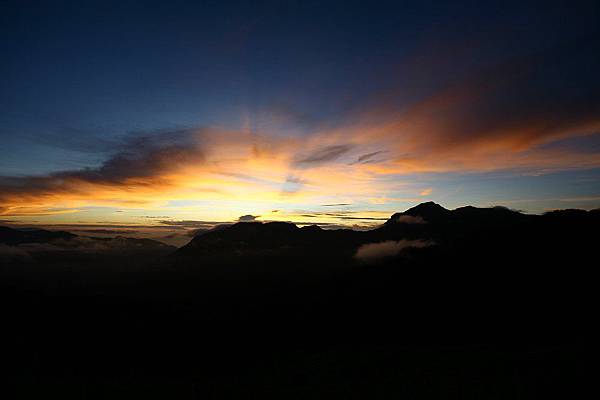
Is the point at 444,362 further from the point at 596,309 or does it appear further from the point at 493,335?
the point at 596,309

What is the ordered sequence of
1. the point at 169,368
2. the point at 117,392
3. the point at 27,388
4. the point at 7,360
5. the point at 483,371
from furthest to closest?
the point at 169,368
the point at 7,360
the point at 27,388
the point at 117,392
the point at 483,371

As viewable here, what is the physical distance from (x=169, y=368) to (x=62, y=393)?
10427 cm

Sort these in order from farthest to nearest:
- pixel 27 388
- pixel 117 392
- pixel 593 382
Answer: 1. pixel 27 388
2. pixel 117 392
3. pixel 593 382

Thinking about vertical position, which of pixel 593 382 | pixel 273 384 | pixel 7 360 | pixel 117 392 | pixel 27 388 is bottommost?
pixel 7 360

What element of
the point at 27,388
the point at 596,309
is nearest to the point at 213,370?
the point at 27,388

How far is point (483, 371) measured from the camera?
192 feet

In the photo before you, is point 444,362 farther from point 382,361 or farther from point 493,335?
point 493,335

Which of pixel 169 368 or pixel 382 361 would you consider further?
pixel 169 368

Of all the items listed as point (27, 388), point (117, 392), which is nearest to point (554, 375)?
point (117, 392)

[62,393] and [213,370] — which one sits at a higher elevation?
[62,393]

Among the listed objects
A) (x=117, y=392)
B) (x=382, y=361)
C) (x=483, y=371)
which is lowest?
(x=117, y=392)

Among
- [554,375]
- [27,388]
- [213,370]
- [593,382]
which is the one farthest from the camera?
[213,370]

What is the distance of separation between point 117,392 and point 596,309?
10186 inches

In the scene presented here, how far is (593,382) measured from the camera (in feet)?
152
